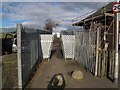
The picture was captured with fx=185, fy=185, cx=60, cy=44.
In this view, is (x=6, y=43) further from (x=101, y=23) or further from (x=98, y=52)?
(x=98, y=52)

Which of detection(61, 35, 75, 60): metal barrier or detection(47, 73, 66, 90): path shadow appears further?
detection(61, 35, 75, 60): metal barrier

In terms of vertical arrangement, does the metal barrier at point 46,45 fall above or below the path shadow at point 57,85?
above

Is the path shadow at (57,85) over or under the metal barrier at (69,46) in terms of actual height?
Result: under

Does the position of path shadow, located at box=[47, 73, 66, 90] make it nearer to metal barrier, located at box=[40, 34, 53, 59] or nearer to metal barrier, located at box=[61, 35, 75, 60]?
metal barrier, located at box=[61, 35, 75, 60]

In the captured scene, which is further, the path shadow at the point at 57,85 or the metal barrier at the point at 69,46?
the metal barrier at the point at 69,46

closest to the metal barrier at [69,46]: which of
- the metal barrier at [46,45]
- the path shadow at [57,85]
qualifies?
the metal barrier at [46,45]

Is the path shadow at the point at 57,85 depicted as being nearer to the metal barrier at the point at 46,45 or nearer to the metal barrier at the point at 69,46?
the metal barrier at the point at 69,46

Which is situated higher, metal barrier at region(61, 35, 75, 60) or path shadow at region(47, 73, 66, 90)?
metal barrier at region(61, 35, 75, 60)

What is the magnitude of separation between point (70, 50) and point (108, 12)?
479 cm

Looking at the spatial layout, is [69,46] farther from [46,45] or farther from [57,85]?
[57,85]

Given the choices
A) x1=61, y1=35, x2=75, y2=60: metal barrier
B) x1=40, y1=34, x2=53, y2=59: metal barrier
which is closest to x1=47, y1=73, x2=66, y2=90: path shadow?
x1=61, y1=35, x2=75, y2=60: metal barrier

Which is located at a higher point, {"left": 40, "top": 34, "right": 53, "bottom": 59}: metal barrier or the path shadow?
{"left": 40, "top": 34, "right": 53, "bottom": 59}: metal barrier

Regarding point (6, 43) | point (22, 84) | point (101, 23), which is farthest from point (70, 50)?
point (6, 43)

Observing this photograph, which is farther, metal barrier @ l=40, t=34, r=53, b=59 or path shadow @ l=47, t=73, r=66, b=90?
metal barrier @ l=40, t=34, r=53, b=59
